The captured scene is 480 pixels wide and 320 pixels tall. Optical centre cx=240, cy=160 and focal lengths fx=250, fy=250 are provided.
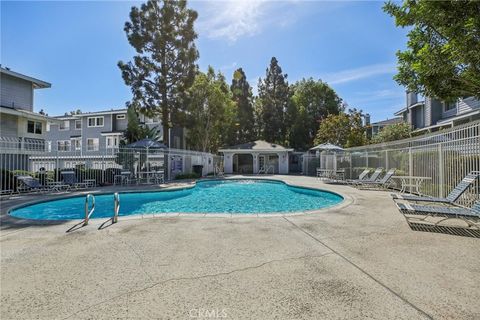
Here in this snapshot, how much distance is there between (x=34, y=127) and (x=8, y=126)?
1985mm

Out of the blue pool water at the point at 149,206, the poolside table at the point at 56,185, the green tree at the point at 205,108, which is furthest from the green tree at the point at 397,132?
the poolside table at the point at 56,185

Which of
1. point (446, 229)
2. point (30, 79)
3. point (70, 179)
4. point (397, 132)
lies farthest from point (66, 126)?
point (446, 229)

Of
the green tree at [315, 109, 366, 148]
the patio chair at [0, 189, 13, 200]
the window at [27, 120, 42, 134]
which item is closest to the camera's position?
the patio chair at [0, 189, 13, 200]

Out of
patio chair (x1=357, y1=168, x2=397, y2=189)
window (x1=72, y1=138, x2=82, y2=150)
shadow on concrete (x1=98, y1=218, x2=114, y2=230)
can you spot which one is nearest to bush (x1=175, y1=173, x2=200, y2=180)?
patio chair (x1=357, y1=168, x2=397, y2=189)

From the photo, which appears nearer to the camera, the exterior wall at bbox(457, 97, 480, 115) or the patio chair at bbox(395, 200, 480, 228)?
the patio chair at bbox(395, 200, 480, 228)

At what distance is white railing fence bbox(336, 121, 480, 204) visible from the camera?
705 cm

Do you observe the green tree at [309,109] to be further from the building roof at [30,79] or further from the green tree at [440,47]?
the green tree at [440,47]

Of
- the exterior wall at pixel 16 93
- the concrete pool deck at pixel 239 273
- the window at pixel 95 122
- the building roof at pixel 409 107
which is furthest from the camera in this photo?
the window at pixel 95 122

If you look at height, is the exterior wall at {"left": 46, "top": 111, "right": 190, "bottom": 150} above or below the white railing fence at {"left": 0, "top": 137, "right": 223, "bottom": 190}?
above

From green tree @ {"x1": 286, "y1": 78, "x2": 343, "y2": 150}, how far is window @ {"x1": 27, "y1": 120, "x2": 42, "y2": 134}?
30707 millimetres

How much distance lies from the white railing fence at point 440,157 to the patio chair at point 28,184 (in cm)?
1744

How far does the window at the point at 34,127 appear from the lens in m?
18.7

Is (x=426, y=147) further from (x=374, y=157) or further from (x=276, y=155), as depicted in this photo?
(x=276, y=155)

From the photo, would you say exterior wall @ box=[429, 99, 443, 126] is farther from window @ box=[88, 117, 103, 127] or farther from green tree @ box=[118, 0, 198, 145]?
window @ box=[88, 117, 103, 127]
